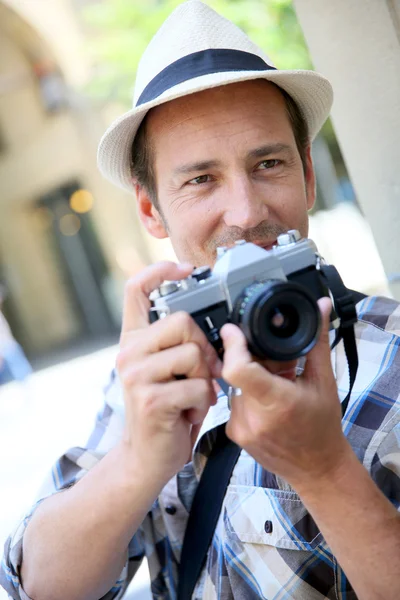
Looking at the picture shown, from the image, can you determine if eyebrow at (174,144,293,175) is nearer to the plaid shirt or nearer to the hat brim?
the hat brim

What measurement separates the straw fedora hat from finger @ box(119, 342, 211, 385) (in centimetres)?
69

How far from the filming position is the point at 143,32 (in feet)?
21.2

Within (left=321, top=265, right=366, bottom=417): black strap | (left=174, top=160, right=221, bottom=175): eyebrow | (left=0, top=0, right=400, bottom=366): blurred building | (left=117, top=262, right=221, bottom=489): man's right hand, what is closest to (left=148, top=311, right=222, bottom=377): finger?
(left=117, top=262, right=221, bottom=489): man's right hand

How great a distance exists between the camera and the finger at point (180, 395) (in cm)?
121

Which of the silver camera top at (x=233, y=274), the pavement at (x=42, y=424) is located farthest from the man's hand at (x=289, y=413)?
the pavement at (x=42, y=424)

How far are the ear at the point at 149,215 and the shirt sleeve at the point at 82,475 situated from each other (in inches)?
16.4

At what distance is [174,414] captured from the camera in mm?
1236

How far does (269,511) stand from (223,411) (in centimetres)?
30

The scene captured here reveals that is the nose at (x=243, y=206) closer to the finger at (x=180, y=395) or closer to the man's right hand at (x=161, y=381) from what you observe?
the man's right hand at (x=161, y=381)

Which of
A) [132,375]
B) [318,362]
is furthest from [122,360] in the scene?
[318,362]

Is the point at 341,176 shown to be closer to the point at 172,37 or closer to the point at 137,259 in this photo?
the point at 137,259

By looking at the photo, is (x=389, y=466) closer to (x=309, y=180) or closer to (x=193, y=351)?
(x=193, y=351)

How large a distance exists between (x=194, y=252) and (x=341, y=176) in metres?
5.87

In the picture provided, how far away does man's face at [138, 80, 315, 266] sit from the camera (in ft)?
5.32
